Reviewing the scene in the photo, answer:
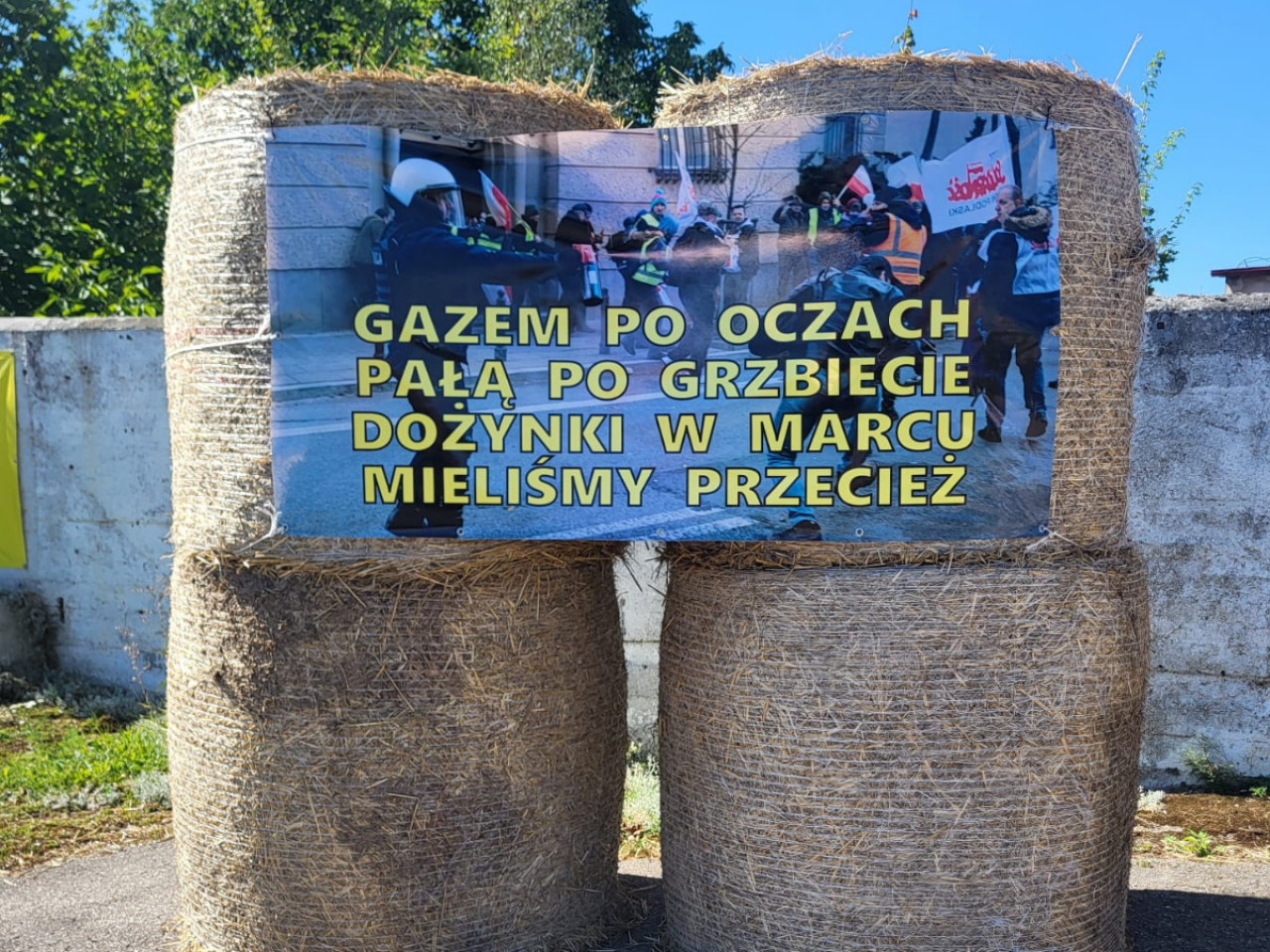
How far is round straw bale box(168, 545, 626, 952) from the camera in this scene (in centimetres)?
297

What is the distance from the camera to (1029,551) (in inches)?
113

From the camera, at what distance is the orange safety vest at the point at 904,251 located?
2.74 meters

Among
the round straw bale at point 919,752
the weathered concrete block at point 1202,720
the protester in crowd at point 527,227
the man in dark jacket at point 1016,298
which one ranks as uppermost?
the protester in crowd at point 527,227

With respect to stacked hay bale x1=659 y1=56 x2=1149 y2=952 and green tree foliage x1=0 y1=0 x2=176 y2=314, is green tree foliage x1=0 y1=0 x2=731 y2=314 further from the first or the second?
stacked hay bale x1=659 y1=56 x2=1149 y2=952

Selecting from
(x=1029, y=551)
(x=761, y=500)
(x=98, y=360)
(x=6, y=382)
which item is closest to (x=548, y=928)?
(x=761, y=500)

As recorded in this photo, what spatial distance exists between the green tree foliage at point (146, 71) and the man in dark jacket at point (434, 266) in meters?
5.60

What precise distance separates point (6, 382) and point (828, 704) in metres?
5.53

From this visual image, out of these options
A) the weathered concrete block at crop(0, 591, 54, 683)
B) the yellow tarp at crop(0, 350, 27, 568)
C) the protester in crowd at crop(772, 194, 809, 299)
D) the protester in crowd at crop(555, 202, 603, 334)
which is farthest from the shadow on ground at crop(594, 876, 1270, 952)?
the yellow tarp at crop(0, 350, 27, 568)

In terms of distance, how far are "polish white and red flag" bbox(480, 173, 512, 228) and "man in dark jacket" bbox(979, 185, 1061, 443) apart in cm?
124

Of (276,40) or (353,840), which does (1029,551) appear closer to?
(353,840)

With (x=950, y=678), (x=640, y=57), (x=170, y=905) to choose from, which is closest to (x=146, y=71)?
(x=640, y=57)

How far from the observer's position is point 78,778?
198 inches

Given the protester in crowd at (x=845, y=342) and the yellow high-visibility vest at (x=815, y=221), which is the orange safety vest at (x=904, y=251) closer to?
the protester in crowd at (x=845, y=342)

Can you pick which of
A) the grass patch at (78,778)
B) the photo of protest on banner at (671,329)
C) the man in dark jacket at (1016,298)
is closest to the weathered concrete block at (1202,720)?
the photo of protest on banner at (671,329)
